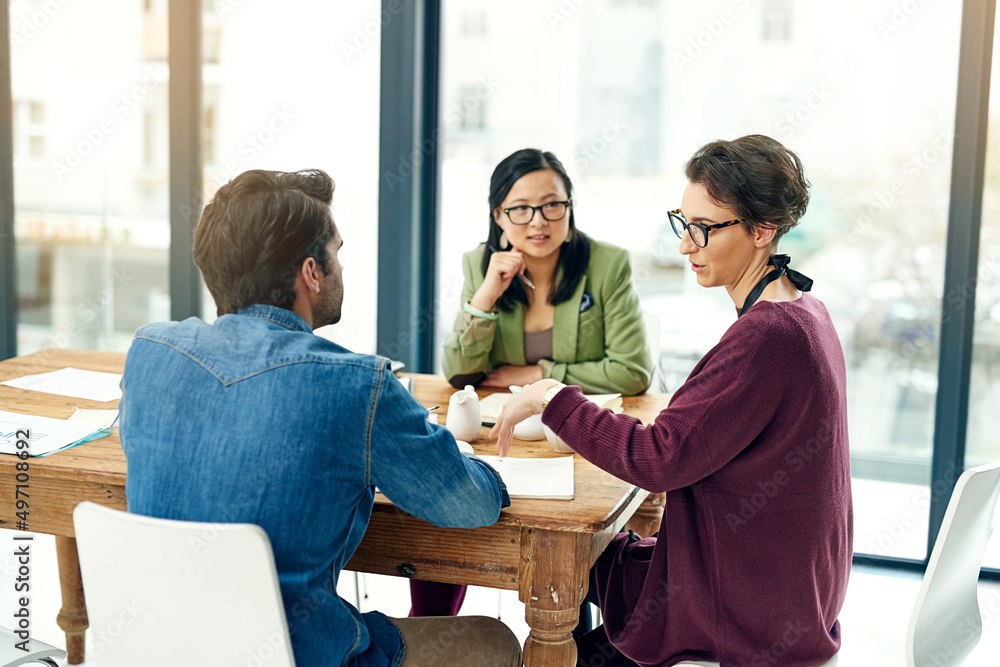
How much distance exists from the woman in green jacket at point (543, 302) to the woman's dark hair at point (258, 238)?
1.02 meters

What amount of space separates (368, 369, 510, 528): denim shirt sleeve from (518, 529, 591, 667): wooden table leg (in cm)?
11

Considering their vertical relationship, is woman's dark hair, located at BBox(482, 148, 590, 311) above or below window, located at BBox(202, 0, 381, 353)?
below

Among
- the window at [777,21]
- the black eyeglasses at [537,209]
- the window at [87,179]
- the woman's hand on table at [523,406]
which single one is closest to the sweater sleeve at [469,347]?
the black eyeglasses at [537,209]

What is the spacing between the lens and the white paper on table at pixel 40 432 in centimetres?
174

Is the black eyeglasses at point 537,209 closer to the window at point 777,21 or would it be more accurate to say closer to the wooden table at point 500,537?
the wooden table at point 500,537

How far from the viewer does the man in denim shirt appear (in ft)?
4.01

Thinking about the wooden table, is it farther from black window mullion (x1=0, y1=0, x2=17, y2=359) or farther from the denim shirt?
black window mullion (x1=0, y1=0, x2=17, y2=359)

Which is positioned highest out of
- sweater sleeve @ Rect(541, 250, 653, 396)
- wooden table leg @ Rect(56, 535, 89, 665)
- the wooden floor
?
sweater sleeve @ Rect(541, 250, 653, 396)

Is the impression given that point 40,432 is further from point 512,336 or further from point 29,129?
point 29,129

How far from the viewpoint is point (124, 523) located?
1130mm

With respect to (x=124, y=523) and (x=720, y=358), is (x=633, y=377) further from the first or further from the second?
(x=124, y=523)

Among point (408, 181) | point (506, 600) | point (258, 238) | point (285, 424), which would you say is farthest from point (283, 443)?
point (408, 181)

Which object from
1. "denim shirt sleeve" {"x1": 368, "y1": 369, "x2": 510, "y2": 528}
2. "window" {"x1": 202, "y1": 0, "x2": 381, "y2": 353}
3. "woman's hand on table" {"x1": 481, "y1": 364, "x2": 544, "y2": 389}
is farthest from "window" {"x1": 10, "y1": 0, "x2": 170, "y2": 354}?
"denim shirt sleeve" {"x1": 368, "y1": 369, "x2": 510, "y2": 528}

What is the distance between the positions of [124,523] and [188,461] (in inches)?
5.1
